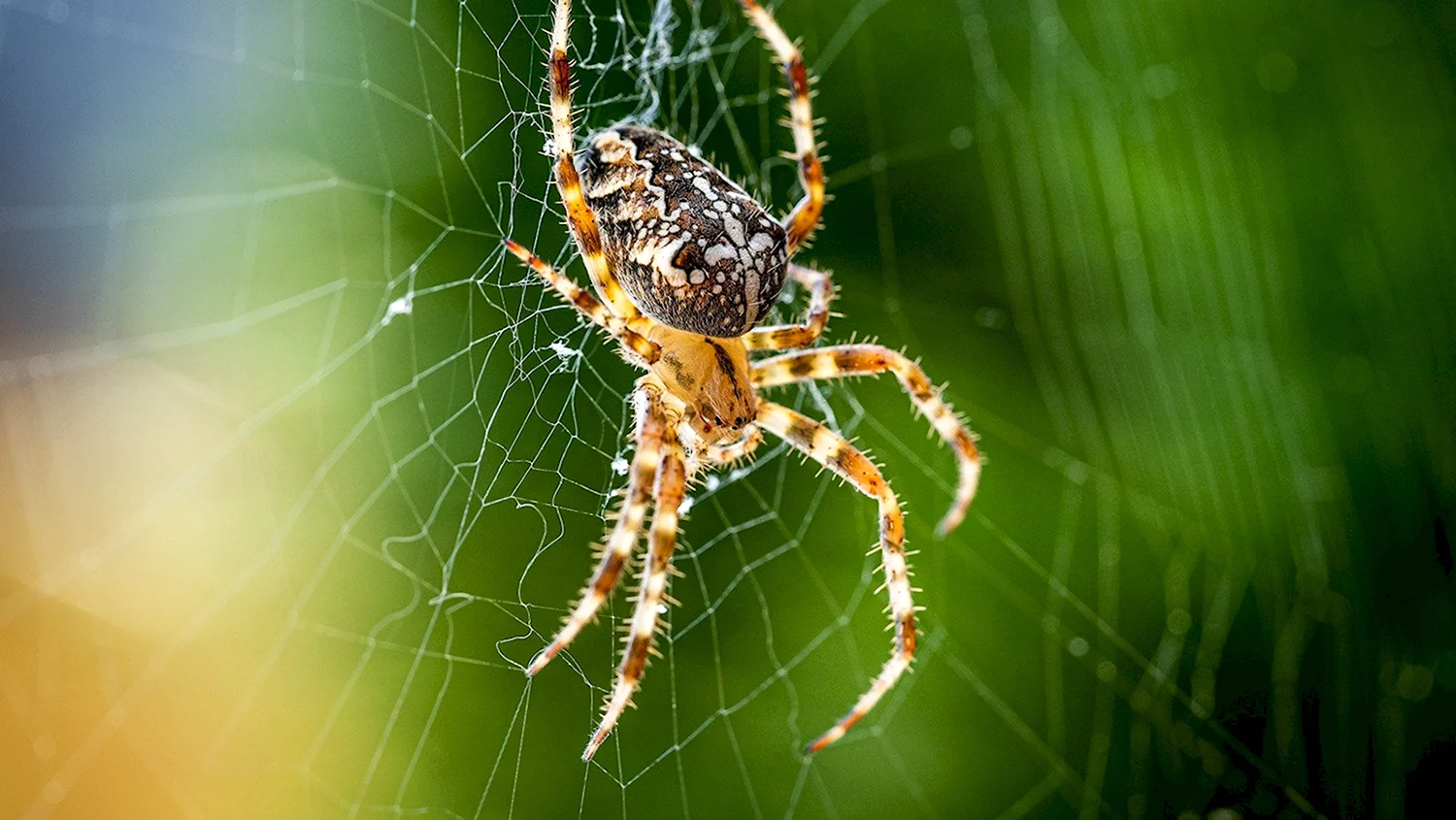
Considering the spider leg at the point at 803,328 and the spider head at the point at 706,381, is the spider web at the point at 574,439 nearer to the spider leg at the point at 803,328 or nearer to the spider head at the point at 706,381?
the spider head at the point at 706,381

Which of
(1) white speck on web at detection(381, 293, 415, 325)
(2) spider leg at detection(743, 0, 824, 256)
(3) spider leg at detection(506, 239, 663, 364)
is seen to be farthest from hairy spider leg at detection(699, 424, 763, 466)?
(1) white speck on web at detection(381, 293, 415, 325)

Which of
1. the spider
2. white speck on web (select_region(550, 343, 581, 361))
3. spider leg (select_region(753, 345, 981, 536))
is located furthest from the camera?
spider leg (select_region(753, 345, 981, 536))

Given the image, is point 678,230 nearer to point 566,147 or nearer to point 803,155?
point 566,147

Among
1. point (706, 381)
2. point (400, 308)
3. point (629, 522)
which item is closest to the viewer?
point (629, 522)

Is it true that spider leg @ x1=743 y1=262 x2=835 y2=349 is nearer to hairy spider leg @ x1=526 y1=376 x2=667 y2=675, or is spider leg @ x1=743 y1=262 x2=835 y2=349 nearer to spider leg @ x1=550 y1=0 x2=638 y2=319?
hairy spider leg @ x1=526 y1=376 x2=667 y2=675

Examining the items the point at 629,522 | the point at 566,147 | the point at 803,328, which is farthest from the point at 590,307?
the point at 803,328

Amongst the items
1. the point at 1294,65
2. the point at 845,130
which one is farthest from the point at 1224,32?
the point at 845,130

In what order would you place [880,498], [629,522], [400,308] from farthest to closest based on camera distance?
1. [880,498]
2. [400,308]
3. [629,522]
